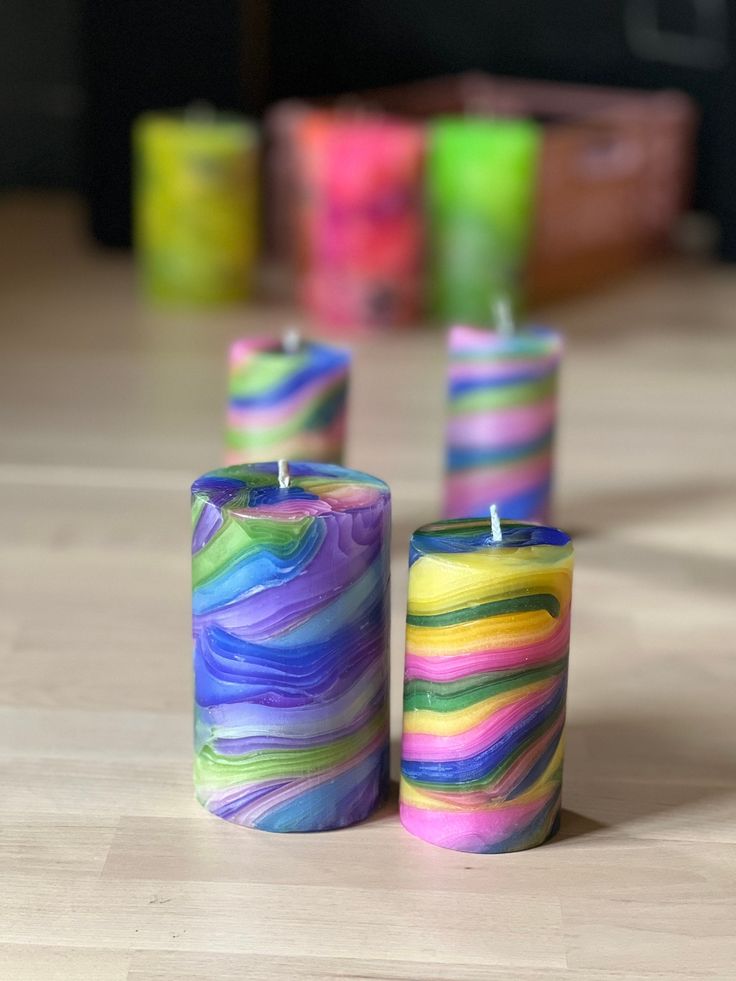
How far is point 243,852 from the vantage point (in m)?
0.83

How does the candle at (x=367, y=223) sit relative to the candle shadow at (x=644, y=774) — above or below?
above

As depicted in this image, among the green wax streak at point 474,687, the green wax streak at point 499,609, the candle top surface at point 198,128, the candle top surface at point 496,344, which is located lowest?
the green wax streak at point 474,687

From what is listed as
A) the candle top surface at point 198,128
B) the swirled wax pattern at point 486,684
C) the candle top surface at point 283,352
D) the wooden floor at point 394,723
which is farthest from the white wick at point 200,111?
the swirled wax pattern at point 486,684

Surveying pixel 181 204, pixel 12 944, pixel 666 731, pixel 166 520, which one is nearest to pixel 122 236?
pixel 181 204

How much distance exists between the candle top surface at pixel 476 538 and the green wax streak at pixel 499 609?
0.03m

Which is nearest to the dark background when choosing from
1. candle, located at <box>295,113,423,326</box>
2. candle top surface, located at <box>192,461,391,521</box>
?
candle, located at <box>295,113,423,326</box>

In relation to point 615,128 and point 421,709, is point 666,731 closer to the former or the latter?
point 421,709

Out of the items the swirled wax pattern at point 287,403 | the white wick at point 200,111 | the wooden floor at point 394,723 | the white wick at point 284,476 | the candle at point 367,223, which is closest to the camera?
the wooden floor at point 394,723

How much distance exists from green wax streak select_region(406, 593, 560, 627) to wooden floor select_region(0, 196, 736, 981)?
0.47 feet

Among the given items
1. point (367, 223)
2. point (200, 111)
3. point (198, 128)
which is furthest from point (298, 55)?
point (367, 223)

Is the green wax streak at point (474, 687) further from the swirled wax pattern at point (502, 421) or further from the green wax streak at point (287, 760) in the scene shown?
the swirled wax pattern at point (502, 421)

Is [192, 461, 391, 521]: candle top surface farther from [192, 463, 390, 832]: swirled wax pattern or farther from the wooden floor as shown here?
the wooden floor

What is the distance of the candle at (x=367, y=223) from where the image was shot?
6.70 feet

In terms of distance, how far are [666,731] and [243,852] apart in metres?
0.33
